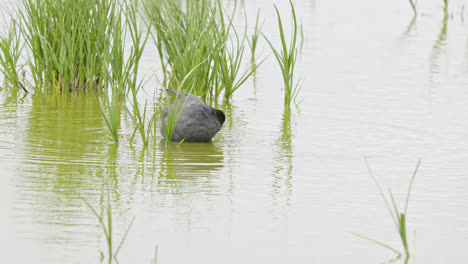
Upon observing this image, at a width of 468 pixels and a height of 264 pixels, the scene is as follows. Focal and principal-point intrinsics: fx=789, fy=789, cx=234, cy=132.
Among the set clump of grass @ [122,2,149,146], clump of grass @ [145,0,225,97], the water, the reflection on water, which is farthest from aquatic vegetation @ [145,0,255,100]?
the reflection on water

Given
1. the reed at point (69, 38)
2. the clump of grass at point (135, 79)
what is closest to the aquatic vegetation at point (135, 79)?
the clump of grass at point (135, 79)

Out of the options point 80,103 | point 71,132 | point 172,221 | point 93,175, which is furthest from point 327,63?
point 172,221

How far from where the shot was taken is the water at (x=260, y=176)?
340 centimetres

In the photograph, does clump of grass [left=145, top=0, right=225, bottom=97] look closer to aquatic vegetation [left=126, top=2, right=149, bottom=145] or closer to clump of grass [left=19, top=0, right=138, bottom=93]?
aquatic vegetation [left=126, top=2, right=149, bottom=145]

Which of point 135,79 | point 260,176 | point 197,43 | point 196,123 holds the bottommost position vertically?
point 260,176

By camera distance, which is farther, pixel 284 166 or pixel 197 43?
pixel 197 43

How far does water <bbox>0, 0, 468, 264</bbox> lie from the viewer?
340 cm

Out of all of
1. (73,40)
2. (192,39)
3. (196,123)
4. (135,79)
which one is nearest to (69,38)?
(73,40)

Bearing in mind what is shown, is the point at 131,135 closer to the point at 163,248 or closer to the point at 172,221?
the point at 172,221

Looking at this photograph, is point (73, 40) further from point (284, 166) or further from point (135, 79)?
point (284, 166)

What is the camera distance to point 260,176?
14.8ft

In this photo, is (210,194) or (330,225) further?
(210,194)

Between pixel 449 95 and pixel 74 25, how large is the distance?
3.40 m

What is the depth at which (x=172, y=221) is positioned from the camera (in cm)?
365
